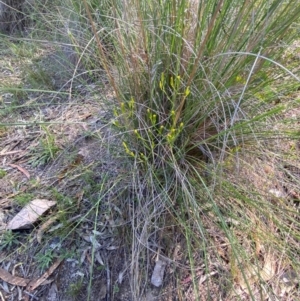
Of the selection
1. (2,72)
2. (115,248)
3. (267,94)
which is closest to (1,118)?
(2,72)

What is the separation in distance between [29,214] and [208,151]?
0.63m

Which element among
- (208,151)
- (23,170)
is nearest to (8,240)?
(23,170)

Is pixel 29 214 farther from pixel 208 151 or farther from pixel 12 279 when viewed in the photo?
pixel 208 151

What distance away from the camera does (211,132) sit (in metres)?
1.08

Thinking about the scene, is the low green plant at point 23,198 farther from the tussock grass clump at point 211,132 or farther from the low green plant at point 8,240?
the tussock grass clump at point 211,132

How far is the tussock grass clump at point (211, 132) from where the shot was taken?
98 centimetres

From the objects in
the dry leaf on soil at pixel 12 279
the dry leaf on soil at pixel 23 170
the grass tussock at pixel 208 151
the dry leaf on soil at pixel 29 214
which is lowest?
the dry leaf on soil at pixel 12 279

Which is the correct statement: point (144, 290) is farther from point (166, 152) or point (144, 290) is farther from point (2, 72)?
point (2, 72)

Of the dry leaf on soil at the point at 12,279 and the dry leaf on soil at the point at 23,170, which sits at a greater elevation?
the dry leaf on soil at the point at 23,170

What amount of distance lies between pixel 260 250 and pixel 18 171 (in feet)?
3.10

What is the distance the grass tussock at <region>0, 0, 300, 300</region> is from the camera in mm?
982

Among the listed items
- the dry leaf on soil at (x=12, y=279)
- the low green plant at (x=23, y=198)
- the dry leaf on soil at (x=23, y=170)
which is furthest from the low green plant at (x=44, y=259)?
the dry leaf on soil at (x=23, y=170)

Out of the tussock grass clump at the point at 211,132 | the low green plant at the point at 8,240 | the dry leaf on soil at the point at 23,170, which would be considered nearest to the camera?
the tussock grass clump at the point at 211,132

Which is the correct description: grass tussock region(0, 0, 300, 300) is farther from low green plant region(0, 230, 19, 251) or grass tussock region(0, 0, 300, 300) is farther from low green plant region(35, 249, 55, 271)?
low green plant region(0, 230, 19, 251)
